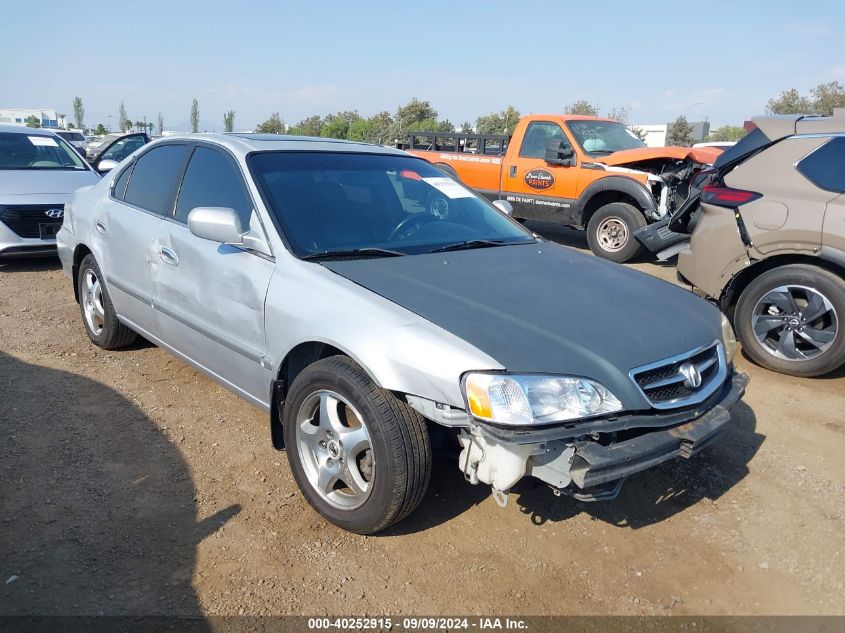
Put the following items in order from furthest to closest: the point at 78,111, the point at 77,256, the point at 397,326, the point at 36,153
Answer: the point at 78,111
the point at 36,153
the point at 77,256
the point at 397,326

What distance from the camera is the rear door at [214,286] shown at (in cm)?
309

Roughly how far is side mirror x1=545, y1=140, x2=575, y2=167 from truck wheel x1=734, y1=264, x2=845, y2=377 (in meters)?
4.67

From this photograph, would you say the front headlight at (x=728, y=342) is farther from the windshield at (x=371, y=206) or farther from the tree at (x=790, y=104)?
the tree at (x=790, y=104)

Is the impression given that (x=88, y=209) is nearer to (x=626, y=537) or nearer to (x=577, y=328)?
(x=577, y=328)

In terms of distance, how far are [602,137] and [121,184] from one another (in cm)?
737

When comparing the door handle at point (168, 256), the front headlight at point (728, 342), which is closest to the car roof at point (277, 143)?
the door handle at point (168, 256)

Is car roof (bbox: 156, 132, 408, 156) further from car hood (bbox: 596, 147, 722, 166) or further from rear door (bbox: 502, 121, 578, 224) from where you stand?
rear door (bbox: 502, 121, 578, 224)

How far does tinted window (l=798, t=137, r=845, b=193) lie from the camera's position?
4.68 metres

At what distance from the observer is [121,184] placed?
14.6 ft

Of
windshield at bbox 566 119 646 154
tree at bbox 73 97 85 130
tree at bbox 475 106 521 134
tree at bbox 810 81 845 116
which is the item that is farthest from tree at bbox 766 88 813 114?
tree at bbox 73 97 85 130

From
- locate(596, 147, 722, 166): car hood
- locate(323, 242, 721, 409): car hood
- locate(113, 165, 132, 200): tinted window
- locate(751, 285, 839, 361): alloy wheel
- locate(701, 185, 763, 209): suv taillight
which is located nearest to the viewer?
locate(323, 242, 721, 409): car hood

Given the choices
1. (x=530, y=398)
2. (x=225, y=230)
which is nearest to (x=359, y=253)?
(x=225, y=230)

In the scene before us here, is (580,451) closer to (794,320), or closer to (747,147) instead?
(794,320)

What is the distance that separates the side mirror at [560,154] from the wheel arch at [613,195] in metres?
0.59
